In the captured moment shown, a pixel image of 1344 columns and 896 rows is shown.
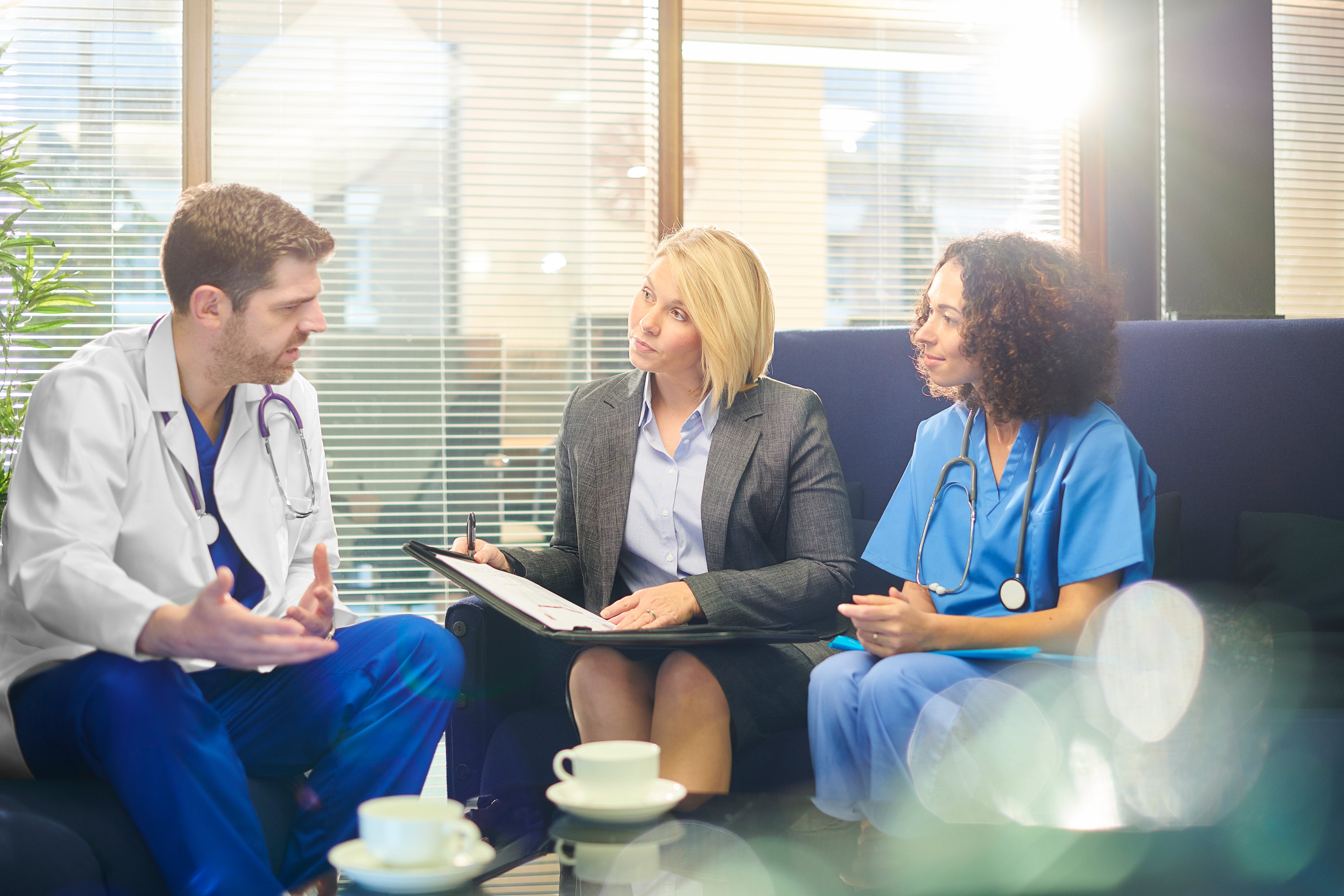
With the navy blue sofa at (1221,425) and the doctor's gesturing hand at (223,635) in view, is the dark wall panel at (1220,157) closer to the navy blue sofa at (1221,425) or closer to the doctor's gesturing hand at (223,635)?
the navy blue sofa at (1221,425)

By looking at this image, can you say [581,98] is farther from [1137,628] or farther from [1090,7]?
[1137,628]

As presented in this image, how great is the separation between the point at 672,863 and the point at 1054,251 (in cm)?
131

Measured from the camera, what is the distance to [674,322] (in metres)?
1.86

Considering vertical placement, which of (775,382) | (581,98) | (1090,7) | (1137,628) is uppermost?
(1090,7)

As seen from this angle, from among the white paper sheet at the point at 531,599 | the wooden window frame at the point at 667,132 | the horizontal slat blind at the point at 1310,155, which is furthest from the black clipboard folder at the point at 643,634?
the horizontal slat blind at the point at 1310,155

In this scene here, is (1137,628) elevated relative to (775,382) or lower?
lower

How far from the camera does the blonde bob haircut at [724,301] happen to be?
1850 millimetres

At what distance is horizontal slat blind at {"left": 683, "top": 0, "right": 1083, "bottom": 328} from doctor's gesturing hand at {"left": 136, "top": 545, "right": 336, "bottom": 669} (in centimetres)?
244

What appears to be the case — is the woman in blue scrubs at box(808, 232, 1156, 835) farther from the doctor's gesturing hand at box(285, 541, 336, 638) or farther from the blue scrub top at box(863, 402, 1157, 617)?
the doctor's gesturing hand at box(285, 541, 336, 638)

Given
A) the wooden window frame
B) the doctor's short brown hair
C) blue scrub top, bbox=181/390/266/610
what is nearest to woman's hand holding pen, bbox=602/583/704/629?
blue scrub top, bbox=181/390/266/610

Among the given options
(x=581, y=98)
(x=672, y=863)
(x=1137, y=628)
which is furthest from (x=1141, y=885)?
(x=581, y=98)

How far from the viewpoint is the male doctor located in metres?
1.19

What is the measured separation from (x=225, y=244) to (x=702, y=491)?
3.02 feet

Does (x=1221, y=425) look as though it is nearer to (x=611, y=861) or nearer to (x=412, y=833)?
(x=611, y=861)
